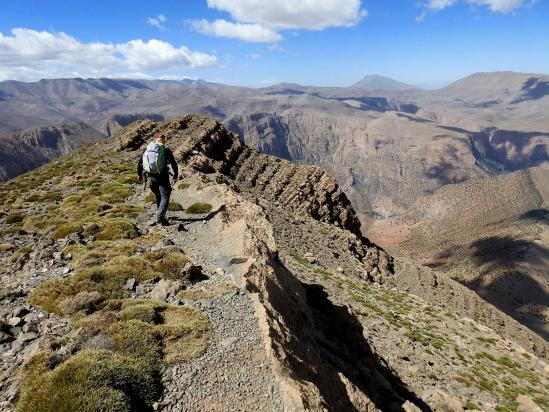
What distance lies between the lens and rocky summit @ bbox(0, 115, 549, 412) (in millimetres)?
9891

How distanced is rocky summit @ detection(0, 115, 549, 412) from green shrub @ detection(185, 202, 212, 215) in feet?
0.33

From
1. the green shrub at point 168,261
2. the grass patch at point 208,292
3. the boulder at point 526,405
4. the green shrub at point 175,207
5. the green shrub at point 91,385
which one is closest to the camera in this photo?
the green shrub at point 91,385

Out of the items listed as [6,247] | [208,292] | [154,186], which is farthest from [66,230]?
[208,292]

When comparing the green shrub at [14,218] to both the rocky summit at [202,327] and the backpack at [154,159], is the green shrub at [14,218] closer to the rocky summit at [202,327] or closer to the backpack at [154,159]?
the rocky summit at [202,327]

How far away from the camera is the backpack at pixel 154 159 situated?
22062mm

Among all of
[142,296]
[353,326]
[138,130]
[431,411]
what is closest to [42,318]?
[142,296]

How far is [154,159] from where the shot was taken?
72.3 ft

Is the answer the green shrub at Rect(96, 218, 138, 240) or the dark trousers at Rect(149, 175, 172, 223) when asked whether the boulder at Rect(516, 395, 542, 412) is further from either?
the green shrub at Rect(96, 218, 138, 240)

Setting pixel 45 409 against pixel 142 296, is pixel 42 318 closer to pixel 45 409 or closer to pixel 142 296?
pixel 142 296

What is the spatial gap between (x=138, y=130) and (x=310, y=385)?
86.6 meters

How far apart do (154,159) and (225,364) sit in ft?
46.9

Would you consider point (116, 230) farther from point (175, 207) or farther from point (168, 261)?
point (168, 261)

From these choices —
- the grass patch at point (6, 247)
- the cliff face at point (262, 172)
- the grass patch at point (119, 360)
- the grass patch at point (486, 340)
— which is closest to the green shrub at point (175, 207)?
the grass patch at point (6, 247)

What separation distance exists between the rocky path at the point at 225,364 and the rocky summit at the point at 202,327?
0.14 ft
